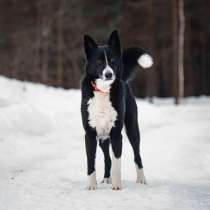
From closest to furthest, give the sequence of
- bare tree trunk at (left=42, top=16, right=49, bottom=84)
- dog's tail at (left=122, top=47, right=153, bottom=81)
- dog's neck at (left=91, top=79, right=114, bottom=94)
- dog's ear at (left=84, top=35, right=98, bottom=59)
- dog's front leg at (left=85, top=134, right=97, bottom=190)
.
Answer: dog's neck at (left=91, top=79, right=114, bottom=94) < dog's ear at (left=84, top=35, right=98, bottom=59) < dog's front leg at (left=85, top=134, right=97, bottom=190) < dog's tail at (left=122, top=47, right=153, bottom=81) < bare tree trunk at (left=42, top=16, right=49, bottom=84)

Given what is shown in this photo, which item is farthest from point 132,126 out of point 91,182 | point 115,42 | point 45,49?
point 45,49

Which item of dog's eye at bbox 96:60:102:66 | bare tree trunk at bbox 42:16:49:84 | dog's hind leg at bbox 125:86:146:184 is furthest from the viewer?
bare tree trunk at bbox 42:16:49:84

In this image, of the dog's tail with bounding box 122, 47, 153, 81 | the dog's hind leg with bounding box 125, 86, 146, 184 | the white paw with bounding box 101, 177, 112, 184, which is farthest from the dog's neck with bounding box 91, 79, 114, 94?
the white paw with bounding box 101, 177, 112, 184

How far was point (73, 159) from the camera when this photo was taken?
960cm

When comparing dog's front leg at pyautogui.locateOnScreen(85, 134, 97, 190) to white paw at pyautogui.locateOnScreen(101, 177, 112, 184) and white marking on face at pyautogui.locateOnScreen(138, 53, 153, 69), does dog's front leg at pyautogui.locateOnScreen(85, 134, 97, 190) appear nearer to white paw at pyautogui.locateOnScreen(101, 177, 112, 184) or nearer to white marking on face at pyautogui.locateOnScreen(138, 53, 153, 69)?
white paw at pyautogui.locateOnScreen(101, 177, 112, 184)

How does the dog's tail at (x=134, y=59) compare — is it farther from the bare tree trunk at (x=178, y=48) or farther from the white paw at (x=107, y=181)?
the bare tree trunk at (x=178, y=48)

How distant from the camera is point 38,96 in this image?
15.9 m

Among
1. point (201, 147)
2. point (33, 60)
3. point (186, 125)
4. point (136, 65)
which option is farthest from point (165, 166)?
point (33, 60)

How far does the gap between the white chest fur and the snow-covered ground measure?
0.84 metres

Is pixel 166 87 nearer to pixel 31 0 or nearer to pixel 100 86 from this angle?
pixel 31 0

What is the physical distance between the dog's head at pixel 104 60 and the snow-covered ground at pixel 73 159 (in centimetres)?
141

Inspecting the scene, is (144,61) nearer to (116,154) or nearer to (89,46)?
(89,46)

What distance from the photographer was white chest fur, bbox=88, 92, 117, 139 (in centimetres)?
644

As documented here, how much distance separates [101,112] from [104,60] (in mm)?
679
